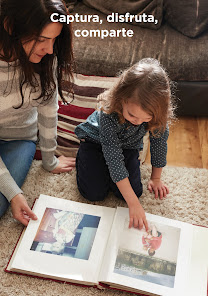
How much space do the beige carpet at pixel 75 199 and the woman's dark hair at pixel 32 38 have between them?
1.12ft

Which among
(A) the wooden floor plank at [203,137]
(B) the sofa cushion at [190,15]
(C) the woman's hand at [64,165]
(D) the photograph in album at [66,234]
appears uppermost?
(B) the sofa cushion at [190,15]

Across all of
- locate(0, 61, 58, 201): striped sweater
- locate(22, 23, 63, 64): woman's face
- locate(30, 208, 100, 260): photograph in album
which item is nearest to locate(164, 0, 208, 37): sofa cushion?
locate(0, 61, 58, 201): striped sweater

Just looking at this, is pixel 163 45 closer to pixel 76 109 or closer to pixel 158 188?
pixel 76 109

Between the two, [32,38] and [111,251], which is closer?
[32,38]

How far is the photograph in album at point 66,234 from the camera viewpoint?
43.7 inches

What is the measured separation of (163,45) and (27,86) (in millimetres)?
736

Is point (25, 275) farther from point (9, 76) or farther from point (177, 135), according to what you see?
point (177, 135)

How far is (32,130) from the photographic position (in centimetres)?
134

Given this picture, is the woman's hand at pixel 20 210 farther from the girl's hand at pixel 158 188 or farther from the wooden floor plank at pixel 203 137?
the wooden floor plank at pixel 203 137

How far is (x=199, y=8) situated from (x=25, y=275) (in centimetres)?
131

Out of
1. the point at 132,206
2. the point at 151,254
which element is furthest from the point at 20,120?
the point at 151,254

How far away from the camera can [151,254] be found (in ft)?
3.61

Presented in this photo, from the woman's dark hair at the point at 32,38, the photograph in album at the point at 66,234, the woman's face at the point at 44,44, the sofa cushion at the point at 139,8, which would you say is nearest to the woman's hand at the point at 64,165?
the photograph in album at the point at 66,234

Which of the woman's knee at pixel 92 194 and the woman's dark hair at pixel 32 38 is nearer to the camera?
the woman's dark hair at pixel 32 38
